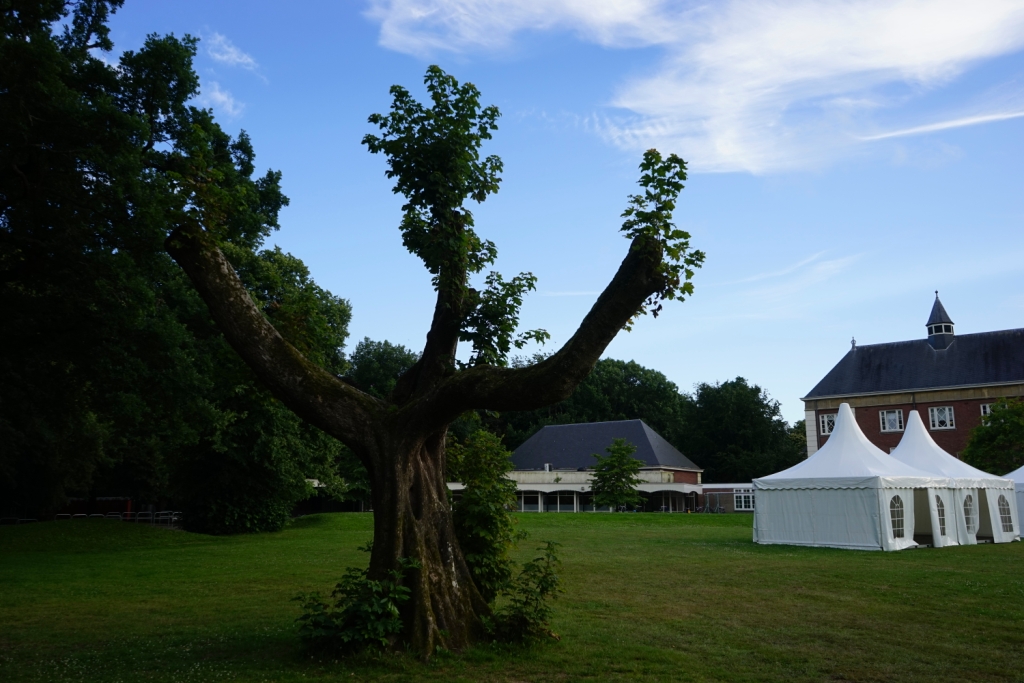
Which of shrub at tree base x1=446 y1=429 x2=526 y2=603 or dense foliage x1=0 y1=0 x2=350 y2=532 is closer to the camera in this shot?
shrub at tree base x1=446 y1=429 x2=526 y2=603

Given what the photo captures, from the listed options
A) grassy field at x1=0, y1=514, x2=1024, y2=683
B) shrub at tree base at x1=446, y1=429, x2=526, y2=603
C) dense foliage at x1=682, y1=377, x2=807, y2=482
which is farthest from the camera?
dense foliage at x1=682, y1=377, x2=807, y2=482

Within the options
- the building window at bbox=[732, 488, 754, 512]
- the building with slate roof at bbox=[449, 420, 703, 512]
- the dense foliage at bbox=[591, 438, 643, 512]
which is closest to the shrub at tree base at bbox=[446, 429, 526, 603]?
the dense foliage at bbox=[591, 438, 643, 512]

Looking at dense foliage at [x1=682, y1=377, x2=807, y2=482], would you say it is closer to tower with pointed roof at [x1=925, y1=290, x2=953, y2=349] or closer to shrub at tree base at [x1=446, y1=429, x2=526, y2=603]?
tower with pointed roof at [x1=925, y1=290, x2=953, y2=349]

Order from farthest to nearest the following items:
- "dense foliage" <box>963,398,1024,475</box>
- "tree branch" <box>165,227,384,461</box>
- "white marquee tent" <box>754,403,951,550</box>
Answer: "dense foliage" <box>963,398,1024,475</box> → "white marquee tent" <box>754,403,951,550</box> → "tree branch" <box>165,227,384,461</box>

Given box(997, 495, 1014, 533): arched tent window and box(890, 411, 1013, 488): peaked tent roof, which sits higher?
box(890, 411, 1013, 488): peaked tent roof

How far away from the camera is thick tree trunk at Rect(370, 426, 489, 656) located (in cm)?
833

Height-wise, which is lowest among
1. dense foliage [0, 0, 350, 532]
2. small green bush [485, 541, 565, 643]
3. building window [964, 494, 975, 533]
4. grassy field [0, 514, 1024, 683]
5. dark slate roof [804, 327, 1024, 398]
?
grassy field [0, 514, 1024, 683]

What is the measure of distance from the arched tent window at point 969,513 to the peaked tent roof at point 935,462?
555 mm

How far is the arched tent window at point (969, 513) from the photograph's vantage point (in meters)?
25.2

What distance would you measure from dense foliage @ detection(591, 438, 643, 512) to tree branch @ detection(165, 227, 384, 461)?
42.2 metres

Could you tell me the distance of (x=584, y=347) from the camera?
26.0ft

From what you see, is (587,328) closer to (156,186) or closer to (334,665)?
(334,665)

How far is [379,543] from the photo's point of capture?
27.8 ft

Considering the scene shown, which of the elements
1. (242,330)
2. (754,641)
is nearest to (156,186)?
(242,330)
